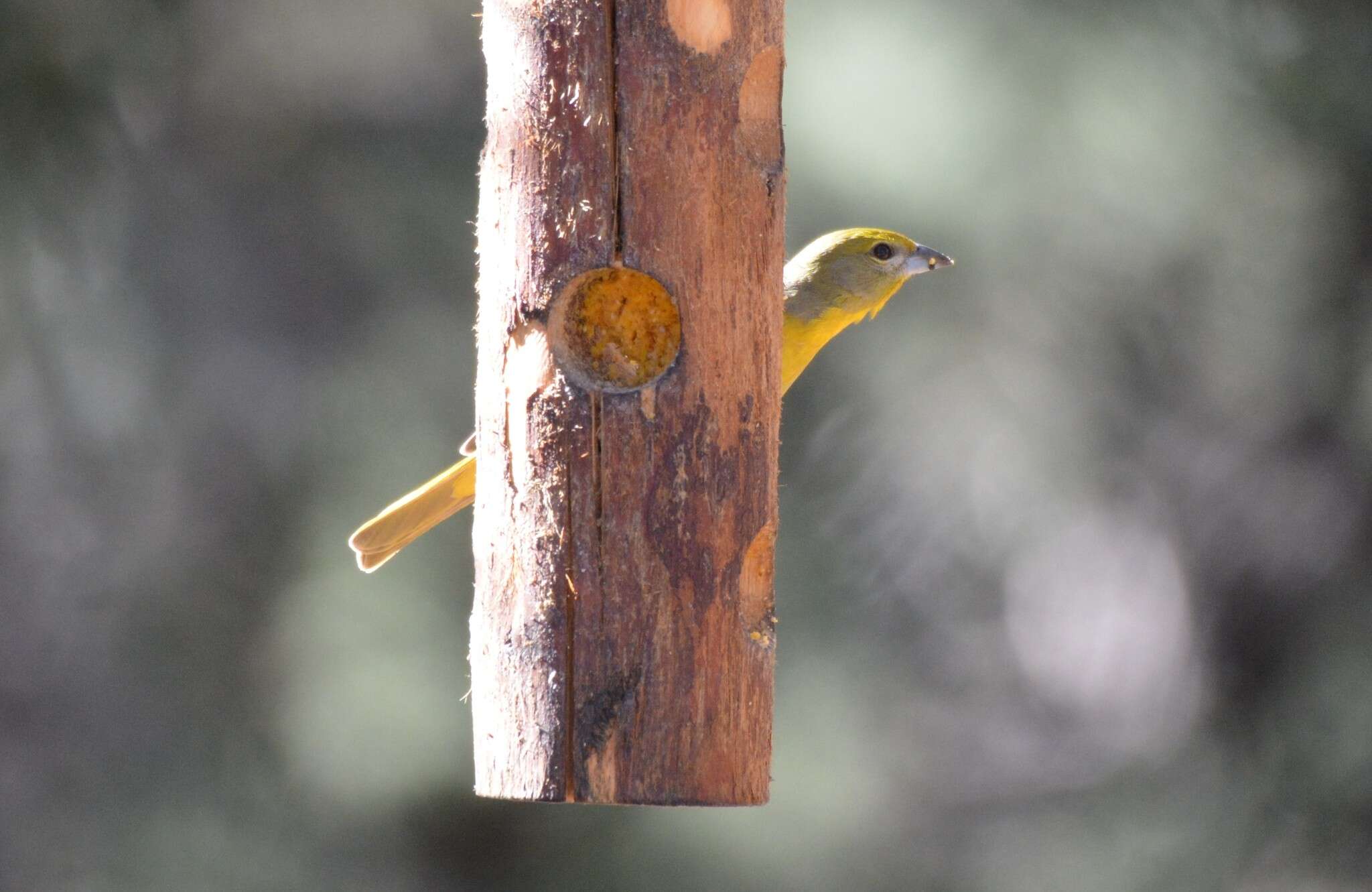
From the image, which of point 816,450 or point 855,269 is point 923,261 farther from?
point 816,450

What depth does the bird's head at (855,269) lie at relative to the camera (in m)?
4.15

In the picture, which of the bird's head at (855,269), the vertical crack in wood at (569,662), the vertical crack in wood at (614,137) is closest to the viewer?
the vertical crack in wood at (569,662)

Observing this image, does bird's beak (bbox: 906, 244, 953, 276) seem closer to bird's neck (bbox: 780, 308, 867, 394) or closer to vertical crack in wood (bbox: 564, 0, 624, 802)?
bird's neck (bbox: 780, 308, 867, 394)

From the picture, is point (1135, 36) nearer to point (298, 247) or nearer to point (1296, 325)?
point (1296, 325)

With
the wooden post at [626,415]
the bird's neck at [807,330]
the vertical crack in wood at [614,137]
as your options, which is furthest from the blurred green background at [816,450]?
the vertical crack in wood at [614,137]

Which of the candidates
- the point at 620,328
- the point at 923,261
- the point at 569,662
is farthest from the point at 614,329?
the point at 923,261

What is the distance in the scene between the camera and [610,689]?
8.74 ft

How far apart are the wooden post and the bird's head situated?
1.25 meters

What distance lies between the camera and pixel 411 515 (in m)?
3.76

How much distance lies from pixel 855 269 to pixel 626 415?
1.56m

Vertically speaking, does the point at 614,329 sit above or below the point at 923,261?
below

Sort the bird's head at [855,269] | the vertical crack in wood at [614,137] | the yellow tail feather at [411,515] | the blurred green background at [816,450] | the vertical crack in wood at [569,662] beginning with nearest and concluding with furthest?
the vertical crack in wood at [569,662]
the vertical crack in wood at [614,137]
the yellow tail feather at [411,515]
the bird's head at [855,269]
the blurred green background at [816,450]

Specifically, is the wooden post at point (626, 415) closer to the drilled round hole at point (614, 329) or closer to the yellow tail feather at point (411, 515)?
the drilled round hole at point (614, 329)

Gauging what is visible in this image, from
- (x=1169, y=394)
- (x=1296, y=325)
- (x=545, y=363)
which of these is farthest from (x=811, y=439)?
(x=545, y=363)
